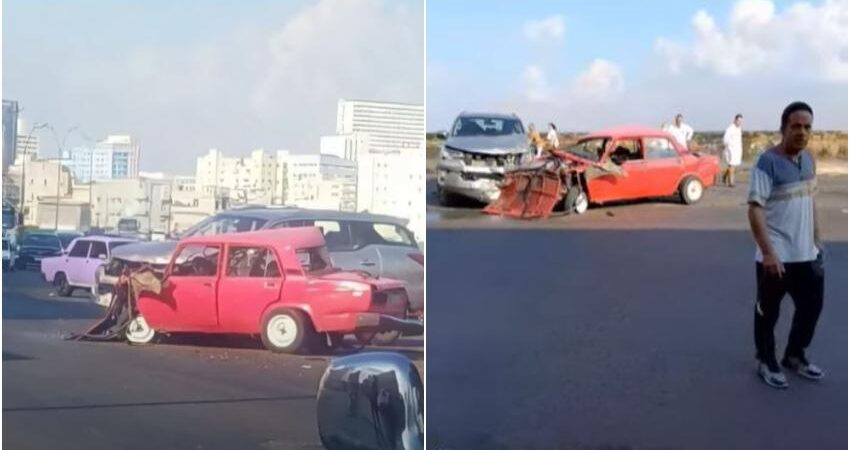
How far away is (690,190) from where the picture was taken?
2.97 m

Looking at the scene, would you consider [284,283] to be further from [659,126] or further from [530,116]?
[659,126]

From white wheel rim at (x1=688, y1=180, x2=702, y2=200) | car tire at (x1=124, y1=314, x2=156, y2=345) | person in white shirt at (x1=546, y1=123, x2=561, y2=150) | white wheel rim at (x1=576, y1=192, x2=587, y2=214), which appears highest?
person in white shirt at (x1=546, y1=123, x2=561, y2=150)

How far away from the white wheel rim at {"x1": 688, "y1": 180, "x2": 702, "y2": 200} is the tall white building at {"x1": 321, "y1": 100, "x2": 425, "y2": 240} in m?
0.78

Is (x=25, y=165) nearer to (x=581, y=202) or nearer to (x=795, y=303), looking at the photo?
(x=581, y=202)

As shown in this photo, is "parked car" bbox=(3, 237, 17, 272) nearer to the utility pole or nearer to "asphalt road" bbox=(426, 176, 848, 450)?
the utility pole

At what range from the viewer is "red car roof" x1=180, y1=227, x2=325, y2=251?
9.62 ft

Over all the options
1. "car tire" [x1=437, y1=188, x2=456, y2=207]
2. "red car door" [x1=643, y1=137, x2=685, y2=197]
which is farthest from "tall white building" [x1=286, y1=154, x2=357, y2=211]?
"red car door" [x1=643, y1=137, x2=685, y2=197]

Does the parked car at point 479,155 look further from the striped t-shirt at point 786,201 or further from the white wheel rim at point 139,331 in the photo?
the white wheel rim at point 139,331

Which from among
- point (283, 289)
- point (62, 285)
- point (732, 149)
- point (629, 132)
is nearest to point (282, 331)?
point (283, 289)

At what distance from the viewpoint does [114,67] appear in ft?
9.64

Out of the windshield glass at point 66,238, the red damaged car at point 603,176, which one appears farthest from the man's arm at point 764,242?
the windshield glass at point 66,238

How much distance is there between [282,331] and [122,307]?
49cm

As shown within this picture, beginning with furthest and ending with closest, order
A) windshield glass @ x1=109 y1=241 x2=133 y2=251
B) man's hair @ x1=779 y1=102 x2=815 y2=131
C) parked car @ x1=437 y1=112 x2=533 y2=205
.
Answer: windshield glass @ x1=109 y1=241 x2=133 y2=251 → parked car @ x1=437 y1=112 x2=533 y2=205 → man's hair @ x1=779 y1=102 x2=815 y2=131

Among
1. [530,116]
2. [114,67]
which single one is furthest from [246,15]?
[530,116]
